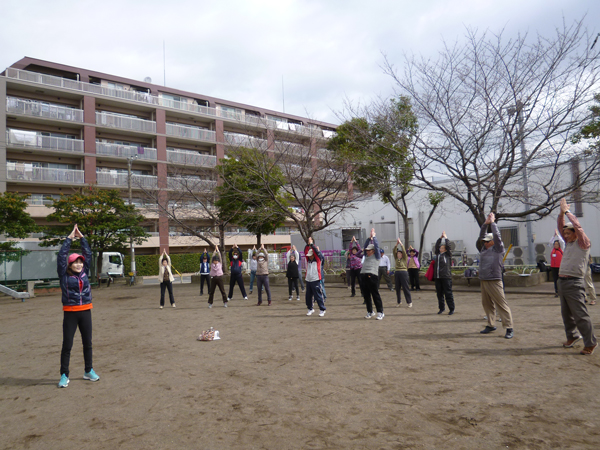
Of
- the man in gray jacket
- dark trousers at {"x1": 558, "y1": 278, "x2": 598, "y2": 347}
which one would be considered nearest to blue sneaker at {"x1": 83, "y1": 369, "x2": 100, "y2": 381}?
the man in gray jacket

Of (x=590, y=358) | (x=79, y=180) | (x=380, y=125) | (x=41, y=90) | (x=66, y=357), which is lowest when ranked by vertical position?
(x=590, y=358)

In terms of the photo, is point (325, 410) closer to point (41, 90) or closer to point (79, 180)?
point (79, 180)

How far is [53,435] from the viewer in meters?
3.40

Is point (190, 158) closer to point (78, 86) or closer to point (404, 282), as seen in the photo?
point (78, 86)

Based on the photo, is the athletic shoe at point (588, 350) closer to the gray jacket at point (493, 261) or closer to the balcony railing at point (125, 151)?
the gray jacket at point (493, 261)

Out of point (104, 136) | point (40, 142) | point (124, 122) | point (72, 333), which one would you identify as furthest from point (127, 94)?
point (72, 333)

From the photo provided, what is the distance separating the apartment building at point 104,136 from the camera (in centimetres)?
2912

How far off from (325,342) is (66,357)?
12.0 feet

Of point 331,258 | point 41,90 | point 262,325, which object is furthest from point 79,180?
point 262,325

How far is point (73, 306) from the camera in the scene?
190 inches

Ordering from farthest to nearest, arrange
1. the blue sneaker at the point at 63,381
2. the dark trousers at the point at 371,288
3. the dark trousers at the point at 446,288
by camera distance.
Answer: the dark trousers at the point at 446,288 → the dark trousers at the point at 371,288 → the blue sneaker at the point at 63,381

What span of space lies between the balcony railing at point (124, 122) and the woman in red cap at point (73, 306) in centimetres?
3150

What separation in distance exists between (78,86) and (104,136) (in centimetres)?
415

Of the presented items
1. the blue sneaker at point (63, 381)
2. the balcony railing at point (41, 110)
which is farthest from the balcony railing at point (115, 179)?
the blue sneaker at point (63, 381)
